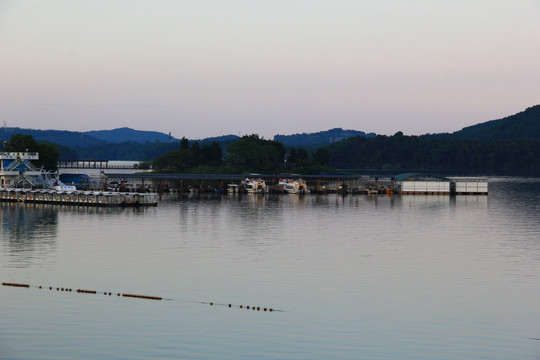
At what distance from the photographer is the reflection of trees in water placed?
70988 millimetres

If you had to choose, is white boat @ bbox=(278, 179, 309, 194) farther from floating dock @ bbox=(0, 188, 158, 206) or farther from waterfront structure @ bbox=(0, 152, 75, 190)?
waterfront structure @ bbox=(0, 152, 75, 190)

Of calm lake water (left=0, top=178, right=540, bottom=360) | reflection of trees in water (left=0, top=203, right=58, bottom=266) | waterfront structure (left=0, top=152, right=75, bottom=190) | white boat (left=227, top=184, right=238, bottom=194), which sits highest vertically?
waterfront structure (left=0, top=152, right=75, bottom=190)

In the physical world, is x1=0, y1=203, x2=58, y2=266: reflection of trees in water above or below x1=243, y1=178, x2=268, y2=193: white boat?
below

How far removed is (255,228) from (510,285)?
45.5 meters

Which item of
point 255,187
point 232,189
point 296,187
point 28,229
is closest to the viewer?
point 28,229

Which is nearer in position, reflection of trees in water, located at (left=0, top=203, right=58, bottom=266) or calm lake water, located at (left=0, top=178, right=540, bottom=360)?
calm lake water, located at (left=0, top=178, right=540, bottom=360)

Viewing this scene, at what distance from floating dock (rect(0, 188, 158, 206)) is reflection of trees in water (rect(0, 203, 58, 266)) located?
14.8 ft

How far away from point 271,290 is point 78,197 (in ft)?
296

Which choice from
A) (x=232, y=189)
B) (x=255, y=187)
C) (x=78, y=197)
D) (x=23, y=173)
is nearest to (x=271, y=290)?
(x=78, y=197)

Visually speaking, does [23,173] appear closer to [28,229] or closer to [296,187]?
[28,229]

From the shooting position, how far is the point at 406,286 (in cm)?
5422

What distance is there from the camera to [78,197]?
441 ft

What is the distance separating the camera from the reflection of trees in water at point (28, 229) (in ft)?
233

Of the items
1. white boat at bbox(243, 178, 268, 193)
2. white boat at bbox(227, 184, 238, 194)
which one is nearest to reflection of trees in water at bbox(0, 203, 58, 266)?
white boat at bbox(227, 184, 238, 194)
